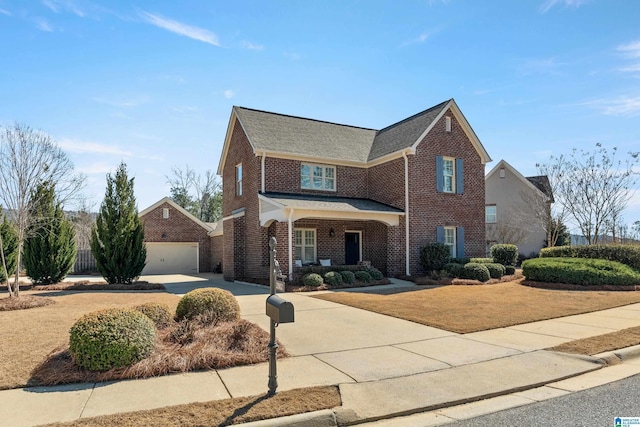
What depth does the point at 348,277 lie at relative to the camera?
16.6 metres

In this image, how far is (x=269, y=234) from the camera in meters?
18.7

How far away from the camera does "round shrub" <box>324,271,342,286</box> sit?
53.0 feet

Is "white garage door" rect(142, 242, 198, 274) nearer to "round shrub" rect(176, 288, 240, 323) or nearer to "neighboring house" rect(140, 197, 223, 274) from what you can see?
"neighboring house" rect(140, 197, 223, 274)

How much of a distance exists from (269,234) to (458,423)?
14.8m

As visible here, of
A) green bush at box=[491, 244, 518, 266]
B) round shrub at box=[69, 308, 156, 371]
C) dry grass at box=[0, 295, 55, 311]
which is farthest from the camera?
green bush at box=[491, 244, 518, 266]

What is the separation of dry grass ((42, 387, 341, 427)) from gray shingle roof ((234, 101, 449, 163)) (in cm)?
1484

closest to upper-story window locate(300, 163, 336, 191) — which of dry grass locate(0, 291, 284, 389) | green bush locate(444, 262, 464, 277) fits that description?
green bush locate(444, 262, 464, 277)

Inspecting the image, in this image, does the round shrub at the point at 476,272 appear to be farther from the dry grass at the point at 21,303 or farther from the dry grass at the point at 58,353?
the dry grass at the point at 21,303

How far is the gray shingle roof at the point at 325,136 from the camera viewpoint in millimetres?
19703

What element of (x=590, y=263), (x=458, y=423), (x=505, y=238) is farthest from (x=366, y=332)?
(x=505, y=238)

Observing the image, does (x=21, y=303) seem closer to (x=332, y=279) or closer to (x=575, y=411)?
(x=332, y=279)

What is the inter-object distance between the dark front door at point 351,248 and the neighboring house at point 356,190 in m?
0.05

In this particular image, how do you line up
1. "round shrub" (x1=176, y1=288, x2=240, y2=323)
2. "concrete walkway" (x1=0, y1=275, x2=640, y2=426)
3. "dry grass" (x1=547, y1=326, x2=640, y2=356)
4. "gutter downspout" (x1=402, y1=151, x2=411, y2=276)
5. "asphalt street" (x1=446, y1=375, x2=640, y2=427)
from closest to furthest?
"asphalt street" (x1=446, y1=375, x2=640, y2=427), "concrete walkway" (x1=0, y1=275, x2=640, y2=426), "dry grass" (x1=547, y1=326, x2=640, y2=356), "round shrub" (x1=176, y1=288, x2=240, y2=323), "gutter downspout" (x1=402, y1=151, x2=411, y2=276)

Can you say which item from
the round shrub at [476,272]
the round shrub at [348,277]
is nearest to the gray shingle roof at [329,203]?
the round shrub at [348,277]
